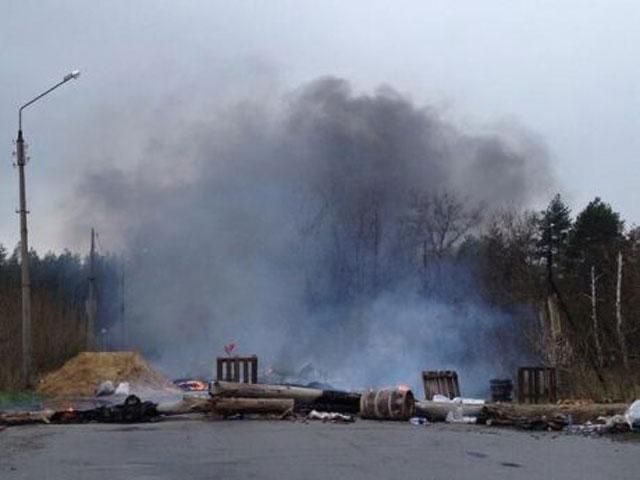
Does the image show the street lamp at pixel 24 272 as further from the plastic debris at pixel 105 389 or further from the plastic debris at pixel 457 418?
the plastic debris at pixel 457 418

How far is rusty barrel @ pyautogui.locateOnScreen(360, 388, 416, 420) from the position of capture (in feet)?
69.4

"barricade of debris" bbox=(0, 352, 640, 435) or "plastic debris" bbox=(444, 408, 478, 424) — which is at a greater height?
"barricade of debris" bbox=(0, 352, 640, 435)

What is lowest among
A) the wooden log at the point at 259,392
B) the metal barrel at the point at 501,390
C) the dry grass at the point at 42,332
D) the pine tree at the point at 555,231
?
the metal barrel at the point at 501,390

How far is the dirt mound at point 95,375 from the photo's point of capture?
31250 mm

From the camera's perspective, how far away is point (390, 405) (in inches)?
835

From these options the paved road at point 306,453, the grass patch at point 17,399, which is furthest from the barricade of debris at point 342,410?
the grass patch at point 17,399

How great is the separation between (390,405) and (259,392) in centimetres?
313

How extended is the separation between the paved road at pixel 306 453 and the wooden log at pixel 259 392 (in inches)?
117

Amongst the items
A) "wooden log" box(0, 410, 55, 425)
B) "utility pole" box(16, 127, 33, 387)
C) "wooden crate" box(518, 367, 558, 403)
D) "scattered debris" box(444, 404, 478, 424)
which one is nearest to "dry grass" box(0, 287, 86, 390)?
"utility pole" box(16, 127, 33, 387)

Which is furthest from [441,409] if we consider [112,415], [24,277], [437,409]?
[24,277]

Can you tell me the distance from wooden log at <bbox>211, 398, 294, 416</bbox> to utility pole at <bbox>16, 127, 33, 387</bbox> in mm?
9358

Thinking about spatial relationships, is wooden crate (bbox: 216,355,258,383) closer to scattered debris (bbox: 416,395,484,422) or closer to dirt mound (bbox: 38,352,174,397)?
dirt mound (bbox: 38,352,174,397)

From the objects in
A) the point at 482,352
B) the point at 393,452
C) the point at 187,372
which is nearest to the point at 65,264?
the point at 187,372

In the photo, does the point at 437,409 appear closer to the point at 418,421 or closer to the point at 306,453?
the point at 418,421
